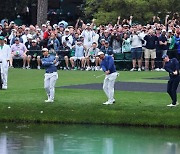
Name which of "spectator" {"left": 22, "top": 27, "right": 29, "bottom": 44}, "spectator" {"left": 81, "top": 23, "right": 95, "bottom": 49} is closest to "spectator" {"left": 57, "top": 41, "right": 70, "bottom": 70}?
"spectator" {"left": 81, "top": 23, "right": 95, "bottom": 49}

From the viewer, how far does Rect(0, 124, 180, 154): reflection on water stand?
19969 millimetres

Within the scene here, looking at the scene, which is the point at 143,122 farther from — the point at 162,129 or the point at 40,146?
the point at 40,146

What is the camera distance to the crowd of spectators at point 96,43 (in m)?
38.5

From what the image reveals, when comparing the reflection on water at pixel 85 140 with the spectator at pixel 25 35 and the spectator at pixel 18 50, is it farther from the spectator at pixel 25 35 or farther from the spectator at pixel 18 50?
the spectator at pixel 25 35

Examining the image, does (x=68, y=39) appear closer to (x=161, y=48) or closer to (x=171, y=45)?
(x=161, y=48)

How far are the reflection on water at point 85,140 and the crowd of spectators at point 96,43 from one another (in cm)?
1486

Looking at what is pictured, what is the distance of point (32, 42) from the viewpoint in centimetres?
4088

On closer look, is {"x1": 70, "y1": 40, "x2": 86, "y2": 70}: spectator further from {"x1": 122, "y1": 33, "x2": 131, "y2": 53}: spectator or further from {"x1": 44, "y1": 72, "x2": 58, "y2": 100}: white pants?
{"x1": 44, "y1": 72, "x2": 58, "y2": 100}: white pants

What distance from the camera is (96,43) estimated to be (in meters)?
39.1

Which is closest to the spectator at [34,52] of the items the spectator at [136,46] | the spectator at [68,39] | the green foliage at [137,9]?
the spectator at [68,39]

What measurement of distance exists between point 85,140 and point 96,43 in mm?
17703

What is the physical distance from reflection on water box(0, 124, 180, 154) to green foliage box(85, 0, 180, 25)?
2211 cm

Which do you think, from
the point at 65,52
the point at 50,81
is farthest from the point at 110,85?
the point at 65,52

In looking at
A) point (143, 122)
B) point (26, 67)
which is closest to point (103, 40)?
point (26, 67)
